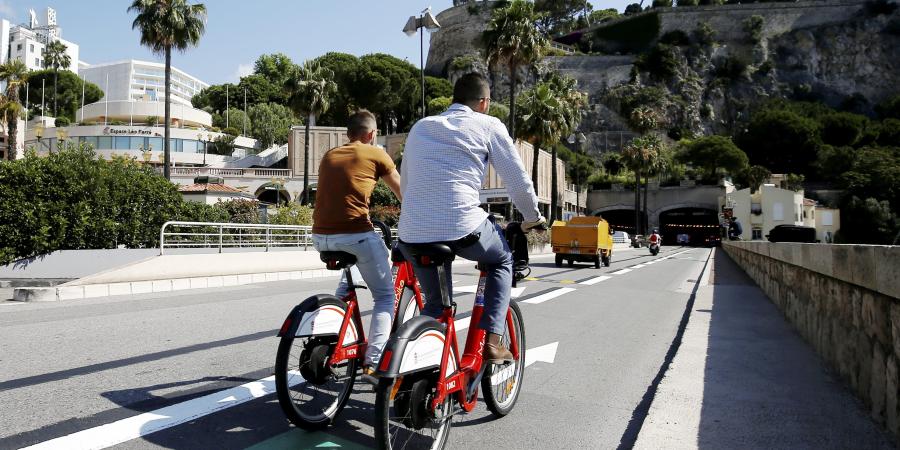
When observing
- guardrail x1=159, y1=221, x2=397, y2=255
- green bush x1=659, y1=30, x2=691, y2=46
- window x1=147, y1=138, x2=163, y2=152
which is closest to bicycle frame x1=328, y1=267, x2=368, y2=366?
guardrail x1=159, y1=221, x2=397, y2=255

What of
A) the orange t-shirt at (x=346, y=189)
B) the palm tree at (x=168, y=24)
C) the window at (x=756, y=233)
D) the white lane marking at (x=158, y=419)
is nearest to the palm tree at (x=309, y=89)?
the palm tree at (x=168, y=24)

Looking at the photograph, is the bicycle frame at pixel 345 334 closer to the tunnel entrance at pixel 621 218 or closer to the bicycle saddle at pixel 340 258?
the bicycle saddle at pixel 340 258

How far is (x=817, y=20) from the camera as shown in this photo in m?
112

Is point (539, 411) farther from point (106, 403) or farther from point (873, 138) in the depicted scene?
point (873, 138)

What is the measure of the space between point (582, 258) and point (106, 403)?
1931 centimetres

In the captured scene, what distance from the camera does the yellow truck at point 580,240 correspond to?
21.5 m

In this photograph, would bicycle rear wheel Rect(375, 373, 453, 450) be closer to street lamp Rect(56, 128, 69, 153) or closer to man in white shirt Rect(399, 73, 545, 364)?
man in white shirt Rect(399, 73, 545, 364)

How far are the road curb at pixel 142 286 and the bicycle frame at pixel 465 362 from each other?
368 inches

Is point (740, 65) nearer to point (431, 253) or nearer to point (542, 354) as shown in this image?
point (542, 354)

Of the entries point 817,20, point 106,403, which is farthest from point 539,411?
point 817,20

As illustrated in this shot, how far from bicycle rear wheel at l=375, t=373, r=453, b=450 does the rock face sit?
4214 inches

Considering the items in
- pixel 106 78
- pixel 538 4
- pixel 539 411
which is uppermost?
pixel 538 4

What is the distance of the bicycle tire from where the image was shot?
130 inches

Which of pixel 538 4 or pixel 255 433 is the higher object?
pixel 538 4
